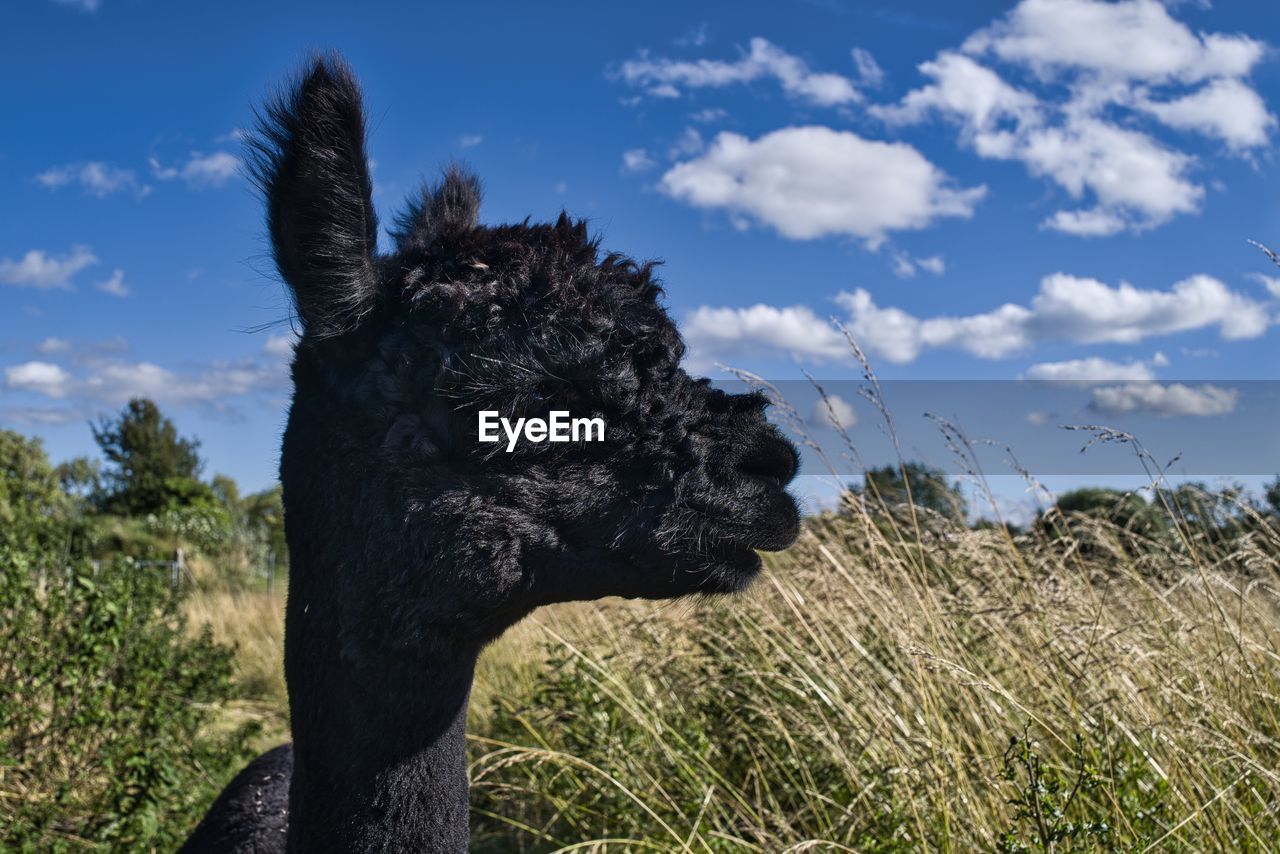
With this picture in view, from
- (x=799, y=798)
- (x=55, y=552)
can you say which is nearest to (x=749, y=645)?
Answer: (x=799, y=798)

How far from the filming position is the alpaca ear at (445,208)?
2684mm

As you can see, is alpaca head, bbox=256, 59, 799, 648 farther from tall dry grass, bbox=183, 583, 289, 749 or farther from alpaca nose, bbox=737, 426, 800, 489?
tall dry grass, bbox=183, 583, 289, 749

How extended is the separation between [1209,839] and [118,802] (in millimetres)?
4552

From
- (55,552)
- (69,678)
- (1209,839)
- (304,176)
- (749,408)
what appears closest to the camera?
(304,176)

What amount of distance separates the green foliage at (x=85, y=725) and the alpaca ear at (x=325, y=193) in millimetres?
3519

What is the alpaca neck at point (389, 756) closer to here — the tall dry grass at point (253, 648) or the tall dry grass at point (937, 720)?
the tall dry grass at point (937, 720)

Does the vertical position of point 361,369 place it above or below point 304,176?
below

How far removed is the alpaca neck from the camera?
215cm

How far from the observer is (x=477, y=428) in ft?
7.02

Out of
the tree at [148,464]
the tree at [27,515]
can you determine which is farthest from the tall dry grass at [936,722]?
the tree at [148,464]

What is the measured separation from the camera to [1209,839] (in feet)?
9.34

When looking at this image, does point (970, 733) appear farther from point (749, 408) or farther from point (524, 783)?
point (524, 783)

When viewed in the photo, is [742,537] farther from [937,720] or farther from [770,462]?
[937,720]

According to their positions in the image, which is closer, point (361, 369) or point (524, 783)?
point (361, 369)
